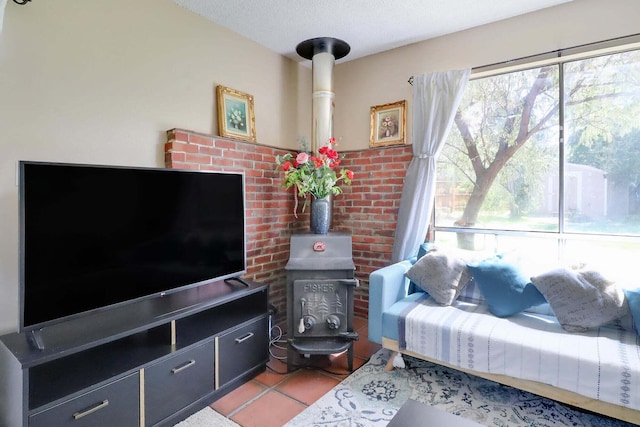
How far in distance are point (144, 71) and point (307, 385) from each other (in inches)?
88.1

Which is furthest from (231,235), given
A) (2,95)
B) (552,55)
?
(552,55)

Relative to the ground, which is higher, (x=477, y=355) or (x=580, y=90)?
(x=580, y=90)

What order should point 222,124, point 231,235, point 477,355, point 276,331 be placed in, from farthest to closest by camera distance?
point 276,331 < point 222,124 < point 231,235 < point 477,355

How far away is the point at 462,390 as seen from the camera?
2037 millimetres

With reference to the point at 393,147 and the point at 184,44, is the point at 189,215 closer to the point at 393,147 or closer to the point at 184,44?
the point at 184,44

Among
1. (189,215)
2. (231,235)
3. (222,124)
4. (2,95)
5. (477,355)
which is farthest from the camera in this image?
(222,124)

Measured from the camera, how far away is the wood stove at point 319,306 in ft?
7.43

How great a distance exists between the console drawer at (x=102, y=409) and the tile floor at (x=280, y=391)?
0.49 m

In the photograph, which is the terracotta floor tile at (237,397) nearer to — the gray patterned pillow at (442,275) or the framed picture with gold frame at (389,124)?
the gray patterned pillow at (442,275)

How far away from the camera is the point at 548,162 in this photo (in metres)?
2.44

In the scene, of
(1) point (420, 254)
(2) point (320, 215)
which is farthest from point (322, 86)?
(1) point (420, 254)

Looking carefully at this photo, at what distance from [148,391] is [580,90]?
3.23m

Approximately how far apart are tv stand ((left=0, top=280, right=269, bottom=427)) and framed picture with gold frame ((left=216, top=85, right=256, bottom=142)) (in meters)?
1.18

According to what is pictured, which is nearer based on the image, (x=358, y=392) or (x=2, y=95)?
(x=2, y=95)
